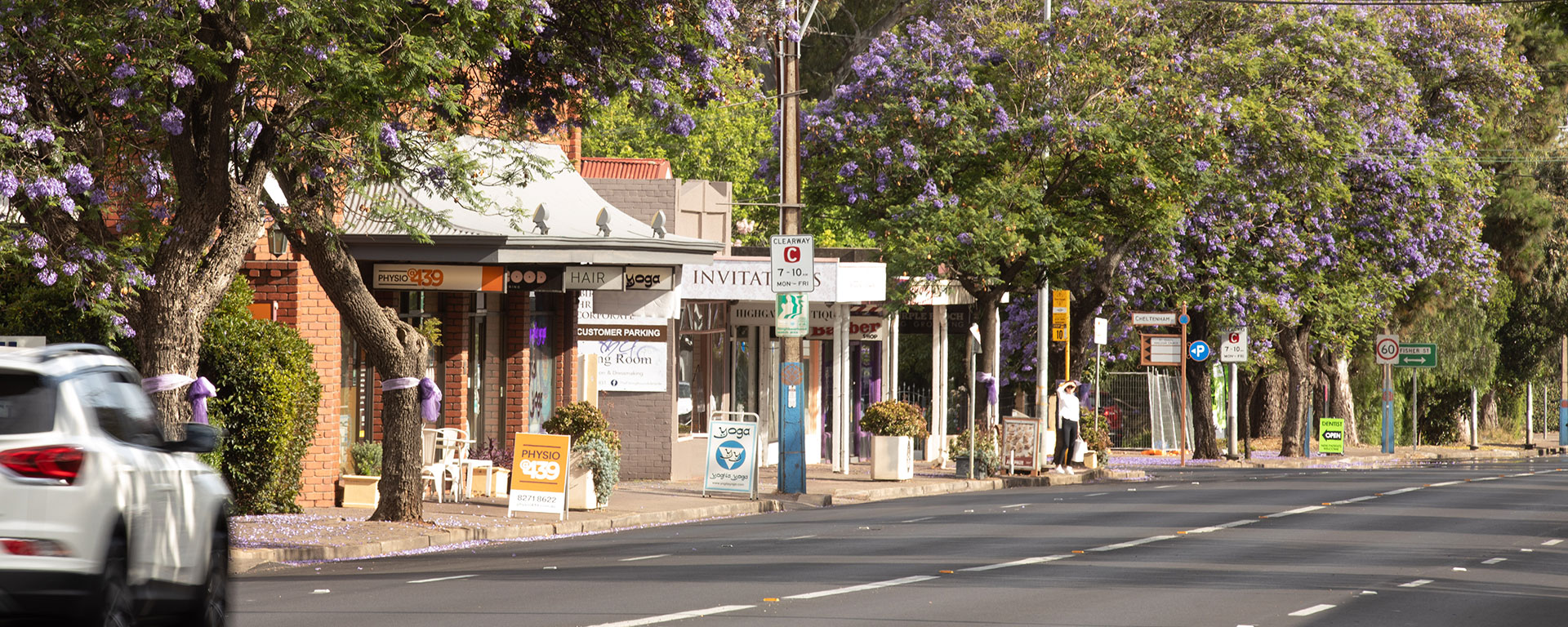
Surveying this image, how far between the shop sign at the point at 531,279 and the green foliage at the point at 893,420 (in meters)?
6.77

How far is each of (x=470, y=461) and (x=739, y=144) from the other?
31.5 metres

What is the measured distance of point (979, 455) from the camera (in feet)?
100

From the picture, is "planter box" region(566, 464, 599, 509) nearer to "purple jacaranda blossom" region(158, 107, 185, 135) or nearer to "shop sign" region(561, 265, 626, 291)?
"shop sign" region(561, 265, 626, 291)

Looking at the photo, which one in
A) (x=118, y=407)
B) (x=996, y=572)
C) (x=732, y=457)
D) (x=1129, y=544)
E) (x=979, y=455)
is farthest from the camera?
(x=979, y=455)

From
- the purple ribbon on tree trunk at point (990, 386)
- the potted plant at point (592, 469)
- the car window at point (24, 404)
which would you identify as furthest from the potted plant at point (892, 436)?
the car window at point (24, 404)

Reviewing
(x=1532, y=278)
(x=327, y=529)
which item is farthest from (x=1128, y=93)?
(x=1532, y=278)

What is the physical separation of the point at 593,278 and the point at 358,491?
4.33m

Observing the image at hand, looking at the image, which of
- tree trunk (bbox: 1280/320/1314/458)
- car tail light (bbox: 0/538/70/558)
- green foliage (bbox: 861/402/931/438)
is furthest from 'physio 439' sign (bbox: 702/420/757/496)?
tree trunk (bbox: 1280/320/1314/458)

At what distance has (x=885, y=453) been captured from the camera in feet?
95.0

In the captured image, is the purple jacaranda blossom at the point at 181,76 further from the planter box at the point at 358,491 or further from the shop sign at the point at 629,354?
the shop sign at the point at 629,354

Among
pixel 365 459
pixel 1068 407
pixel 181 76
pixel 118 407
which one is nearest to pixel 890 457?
pixel 1068 407

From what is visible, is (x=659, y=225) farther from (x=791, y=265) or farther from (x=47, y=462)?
(x=47, y=462)

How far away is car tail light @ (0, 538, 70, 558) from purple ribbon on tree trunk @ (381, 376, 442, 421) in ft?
37.8

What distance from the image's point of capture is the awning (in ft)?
73.7
